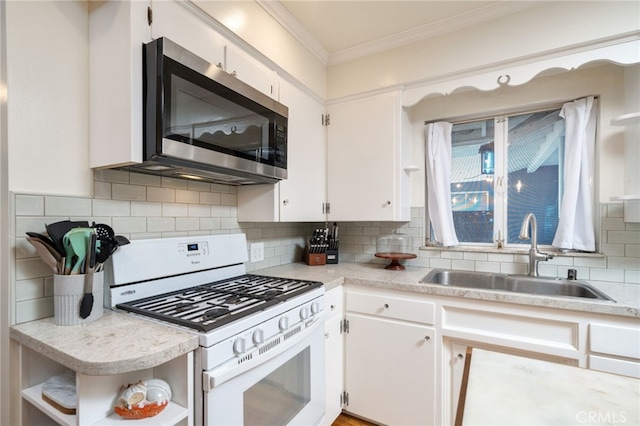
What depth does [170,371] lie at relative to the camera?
0.96 metres

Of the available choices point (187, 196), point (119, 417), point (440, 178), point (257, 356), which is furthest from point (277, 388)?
point (440, 178)

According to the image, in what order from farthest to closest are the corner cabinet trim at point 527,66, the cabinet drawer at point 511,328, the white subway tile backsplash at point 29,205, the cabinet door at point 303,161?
the cabinet door at point 303,161
the corner cabinet trim at point 527,66
the cabinet drawer at point 511,328
the white subway tile backsplash at point 29,205

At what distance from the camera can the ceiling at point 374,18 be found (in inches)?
68.8

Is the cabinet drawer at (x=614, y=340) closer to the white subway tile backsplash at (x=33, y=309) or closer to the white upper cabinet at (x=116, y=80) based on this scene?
the white upper cabinet at (x=116, y=80)

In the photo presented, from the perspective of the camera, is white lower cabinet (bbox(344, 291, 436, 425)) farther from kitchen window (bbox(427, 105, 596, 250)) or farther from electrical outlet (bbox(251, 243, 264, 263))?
kitchen window (bbox(427, 105, 596, 250))

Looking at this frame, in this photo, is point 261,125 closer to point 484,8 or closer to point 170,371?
point 170,371

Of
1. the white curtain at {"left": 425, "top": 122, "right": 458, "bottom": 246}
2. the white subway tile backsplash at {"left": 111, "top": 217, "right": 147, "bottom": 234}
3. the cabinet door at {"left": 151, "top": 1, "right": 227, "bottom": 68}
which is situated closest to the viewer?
the cabinet door at {"left": 151, "top": 1, "right": 227, "bottom": 68}

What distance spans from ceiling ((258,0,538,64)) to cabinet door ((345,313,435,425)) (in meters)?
1.84

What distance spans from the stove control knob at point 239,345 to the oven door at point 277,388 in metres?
0.05

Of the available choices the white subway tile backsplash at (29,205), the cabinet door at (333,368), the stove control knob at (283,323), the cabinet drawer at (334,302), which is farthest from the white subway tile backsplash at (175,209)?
the cabinet door at (333,368)

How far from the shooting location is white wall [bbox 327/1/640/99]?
5.11 ft

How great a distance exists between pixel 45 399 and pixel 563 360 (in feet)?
6.84

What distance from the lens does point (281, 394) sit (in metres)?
1.29

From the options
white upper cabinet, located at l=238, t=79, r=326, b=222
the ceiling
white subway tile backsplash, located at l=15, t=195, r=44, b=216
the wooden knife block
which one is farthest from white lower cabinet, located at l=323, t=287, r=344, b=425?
the ceiling
